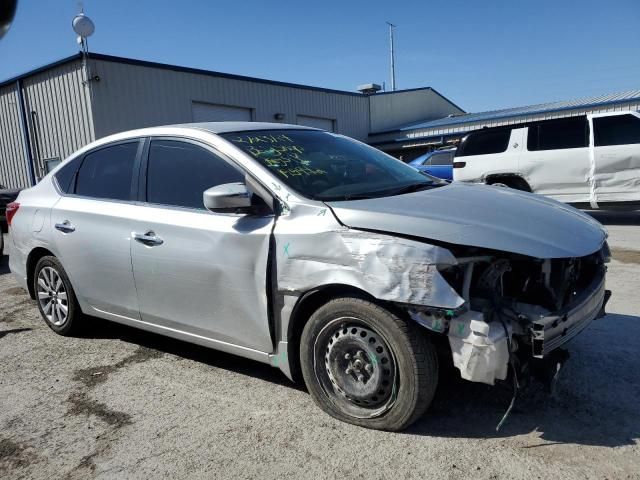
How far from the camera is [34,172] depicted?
16.9 m

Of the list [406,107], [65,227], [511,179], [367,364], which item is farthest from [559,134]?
[406,107]

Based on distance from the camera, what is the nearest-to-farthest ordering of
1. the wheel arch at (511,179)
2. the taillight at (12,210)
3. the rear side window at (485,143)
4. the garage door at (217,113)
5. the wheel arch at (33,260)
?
1. the wheel arch at (33,260)
2. the taillight at (12,210)
3. the wheel arch at (511,179)
4. the rear side window at (485,143)
5. the garage door at (217,113)

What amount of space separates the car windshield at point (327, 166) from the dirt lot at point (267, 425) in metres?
1.29

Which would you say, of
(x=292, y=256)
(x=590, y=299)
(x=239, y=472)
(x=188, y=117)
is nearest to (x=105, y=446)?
(x=239, y=472)

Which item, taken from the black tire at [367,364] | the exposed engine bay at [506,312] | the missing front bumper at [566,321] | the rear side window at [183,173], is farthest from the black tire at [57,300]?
the missing front bumper at [566,321]

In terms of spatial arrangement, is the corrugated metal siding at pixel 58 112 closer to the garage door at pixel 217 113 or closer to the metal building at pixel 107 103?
the metal building at pixel 107 103

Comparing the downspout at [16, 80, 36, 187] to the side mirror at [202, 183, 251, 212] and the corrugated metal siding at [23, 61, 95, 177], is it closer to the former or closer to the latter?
the corrugated metal siding at [23, 61, 95, 177]

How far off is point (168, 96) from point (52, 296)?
12.6 metres

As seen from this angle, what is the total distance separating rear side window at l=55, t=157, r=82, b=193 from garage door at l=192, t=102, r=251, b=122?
12663 millimetres

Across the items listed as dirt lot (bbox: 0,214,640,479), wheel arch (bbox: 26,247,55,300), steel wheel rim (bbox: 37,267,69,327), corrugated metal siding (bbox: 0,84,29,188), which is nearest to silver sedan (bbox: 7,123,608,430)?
dirt lot (bbox: 0,214,640,479)

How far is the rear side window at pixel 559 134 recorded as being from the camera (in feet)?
30.6

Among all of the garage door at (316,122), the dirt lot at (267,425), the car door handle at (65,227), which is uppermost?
the garage door at (316,122)

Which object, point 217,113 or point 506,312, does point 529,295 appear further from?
point 217,113

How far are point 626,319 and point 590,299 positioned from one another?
1.76 metres
